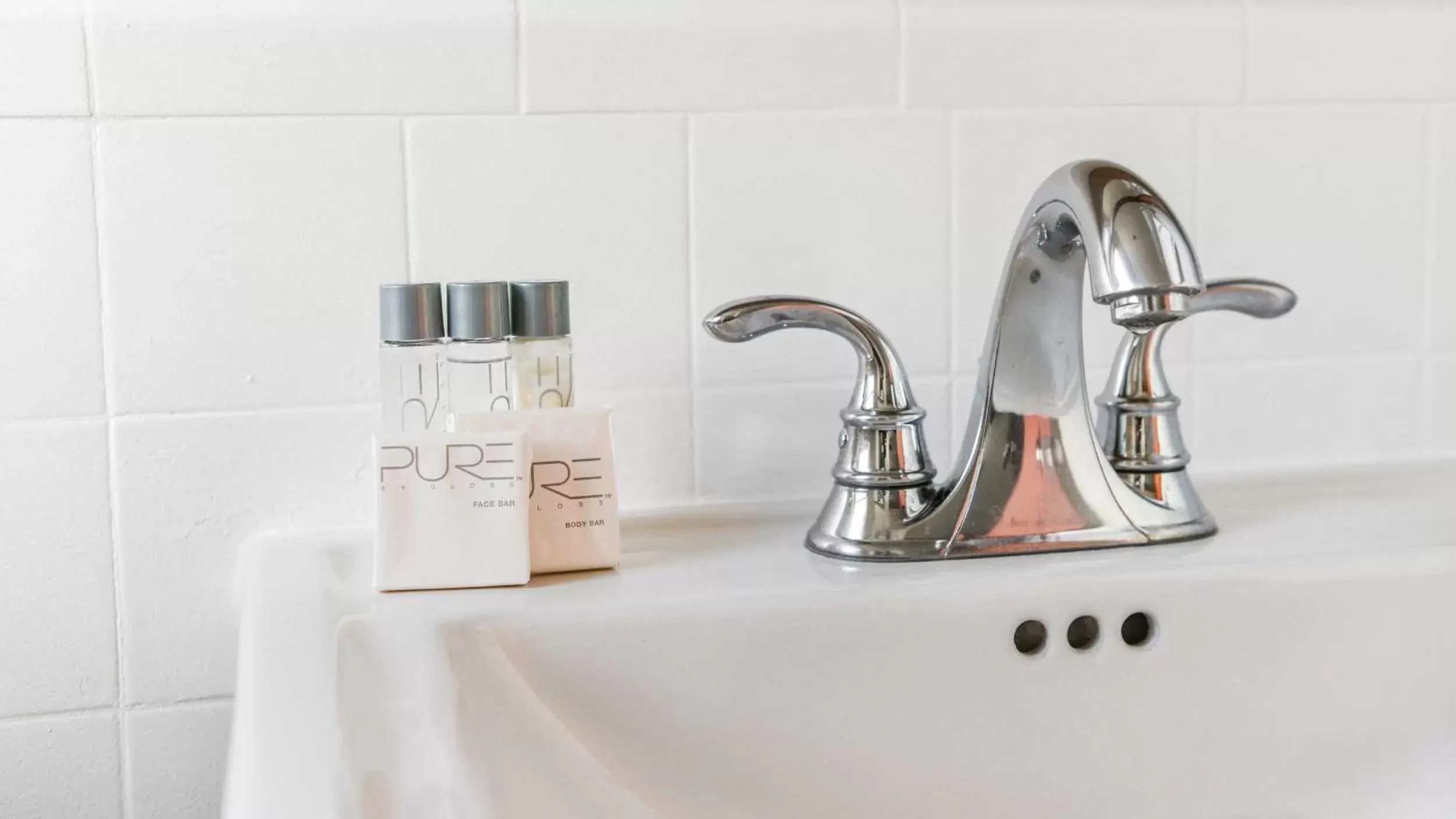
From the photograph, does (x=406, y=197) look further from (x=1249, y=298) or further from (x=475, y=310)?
(x=1249, y=298)

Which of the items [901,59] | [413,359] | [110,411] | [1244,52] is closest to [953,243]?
[901,59]

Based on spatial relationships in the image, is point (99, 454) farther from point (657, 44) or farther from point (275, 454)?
point (657, 44)

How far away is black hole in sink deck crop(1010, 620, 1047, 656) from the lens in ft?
2.00

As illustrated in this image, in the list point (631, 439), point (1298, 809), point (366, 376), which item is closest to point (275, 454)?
point (366, 376)

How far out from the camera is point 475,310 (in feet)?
1.98

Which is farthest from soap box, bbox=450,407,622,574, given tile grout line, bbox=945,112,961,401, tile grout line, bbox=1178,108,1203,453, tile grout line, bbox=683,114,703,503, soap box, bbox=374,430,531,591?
tile grout line, bbox=1178,108,1203,453

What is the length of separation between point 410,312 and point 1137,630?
0.37 m

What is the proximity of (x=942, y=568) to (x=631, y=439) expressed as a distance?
20cm

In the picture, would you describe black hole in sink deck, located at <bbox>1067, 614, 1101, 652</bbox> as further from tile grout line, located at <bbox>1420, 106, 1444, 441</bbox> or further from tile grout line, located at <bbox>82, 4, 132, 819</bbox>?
tile grout line, located at <bbox>82, 4, 132, 819</bbox>

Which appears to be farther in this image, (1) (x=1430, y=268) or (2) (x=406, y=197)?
(1) (x=1430, y=268)

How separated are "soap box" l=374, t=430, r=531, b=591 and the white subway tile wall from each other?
0.13m

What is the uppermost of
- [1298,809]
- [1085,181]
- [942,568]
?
[1085,181]

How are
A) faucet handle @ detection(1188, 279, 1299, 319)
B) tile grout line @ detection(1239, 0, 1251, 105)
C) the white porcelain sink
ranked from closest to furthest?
the white porcelain sink, faucet handle @ detection(1188, 279, 1299, 319), tile grout line @ detection(1239, 0, 1251, 105)

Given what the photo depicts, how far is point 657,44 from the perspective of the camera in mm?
709
